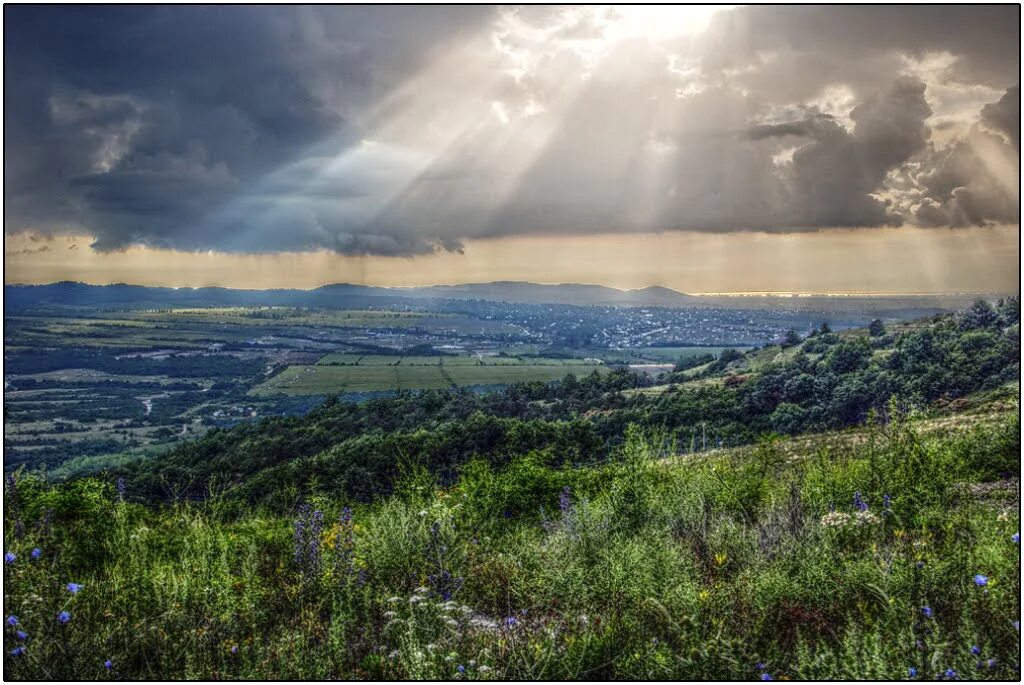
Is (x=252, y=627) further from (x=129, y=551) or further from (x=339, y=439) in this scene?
(x=339, y=439)

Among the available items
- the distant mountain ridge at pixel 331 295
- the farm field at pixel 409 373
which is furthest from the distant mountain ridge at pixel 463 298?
the farm field at pixel 409 373

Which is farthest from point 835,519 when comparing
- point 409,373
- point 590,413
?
point 409,373

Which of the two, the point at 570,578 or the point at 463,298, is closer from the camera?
the point at 570,578

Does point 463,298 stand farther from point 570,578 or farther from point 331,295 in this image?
point 570,578

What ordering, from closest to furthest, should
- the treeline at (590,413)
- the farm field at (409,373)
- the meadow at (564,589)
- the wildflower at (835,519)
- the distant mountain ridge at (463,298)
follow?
the meadow at (564,589) → the wildflower at (835,519) → the distant mountain ridge at (463,298) → the treeline at (590,413) → the farm field at (409,373)

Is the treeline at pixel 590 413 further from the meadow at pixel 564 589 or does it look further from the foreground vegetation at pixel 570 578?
the meadow at pixel 564 589

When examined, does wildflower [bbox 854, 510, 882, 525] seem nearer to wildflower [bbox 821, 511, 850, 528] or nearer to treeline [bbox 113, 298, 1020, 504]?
wildflower [bbox 821, 511, 850, 528]
